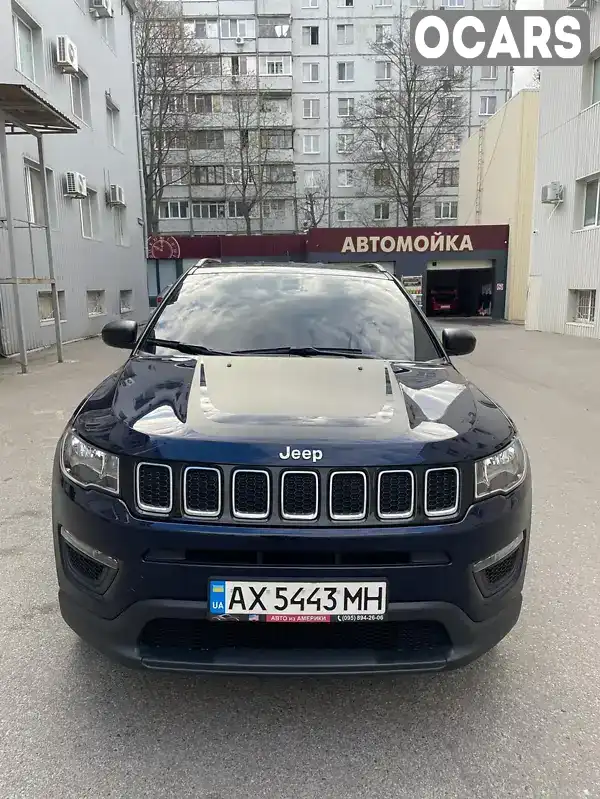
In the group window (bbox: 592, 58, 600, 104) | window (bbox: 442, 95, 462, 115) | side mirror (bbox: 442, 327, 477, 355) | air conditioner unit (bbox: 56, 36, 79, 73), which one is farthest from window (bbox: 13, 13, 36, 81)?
window (bbox: 442, 95, 462, 115)

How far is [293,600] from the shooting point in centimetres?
197

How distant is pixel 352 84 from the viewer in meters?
49.0

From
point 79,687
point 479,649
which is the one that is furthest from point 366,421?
point 79,687

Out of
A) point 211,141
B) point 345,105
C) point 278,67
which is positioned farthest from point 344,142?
point 211,141

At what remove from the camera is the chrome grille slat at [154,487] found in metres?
2.01

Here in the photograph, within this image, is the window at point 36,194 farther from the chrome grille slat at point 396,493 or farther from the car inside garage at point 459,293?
the car inside garage at point 459,293

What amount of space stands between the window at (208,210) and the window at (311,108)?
1005 cm

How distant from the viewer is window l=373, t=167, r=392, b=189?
1762 inches

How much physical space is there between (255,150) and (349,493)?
Answer: 48.7 m

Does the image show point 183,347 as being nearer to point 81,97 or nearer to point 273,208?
point 81,97

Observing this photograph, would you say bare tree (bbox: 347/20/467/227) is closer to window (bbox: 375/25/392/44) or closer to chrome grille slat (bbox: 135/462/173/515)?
window (bbox: 375/25/392/44)

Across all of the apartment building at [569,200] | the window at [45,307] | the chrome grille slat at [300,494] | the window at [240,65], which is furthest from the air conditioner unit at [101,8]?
the window at [240,65]

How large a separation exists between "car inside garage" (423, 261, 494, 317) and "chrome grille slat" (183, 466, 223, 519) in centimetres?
3041

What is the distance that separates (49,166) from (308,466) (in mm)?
15668
